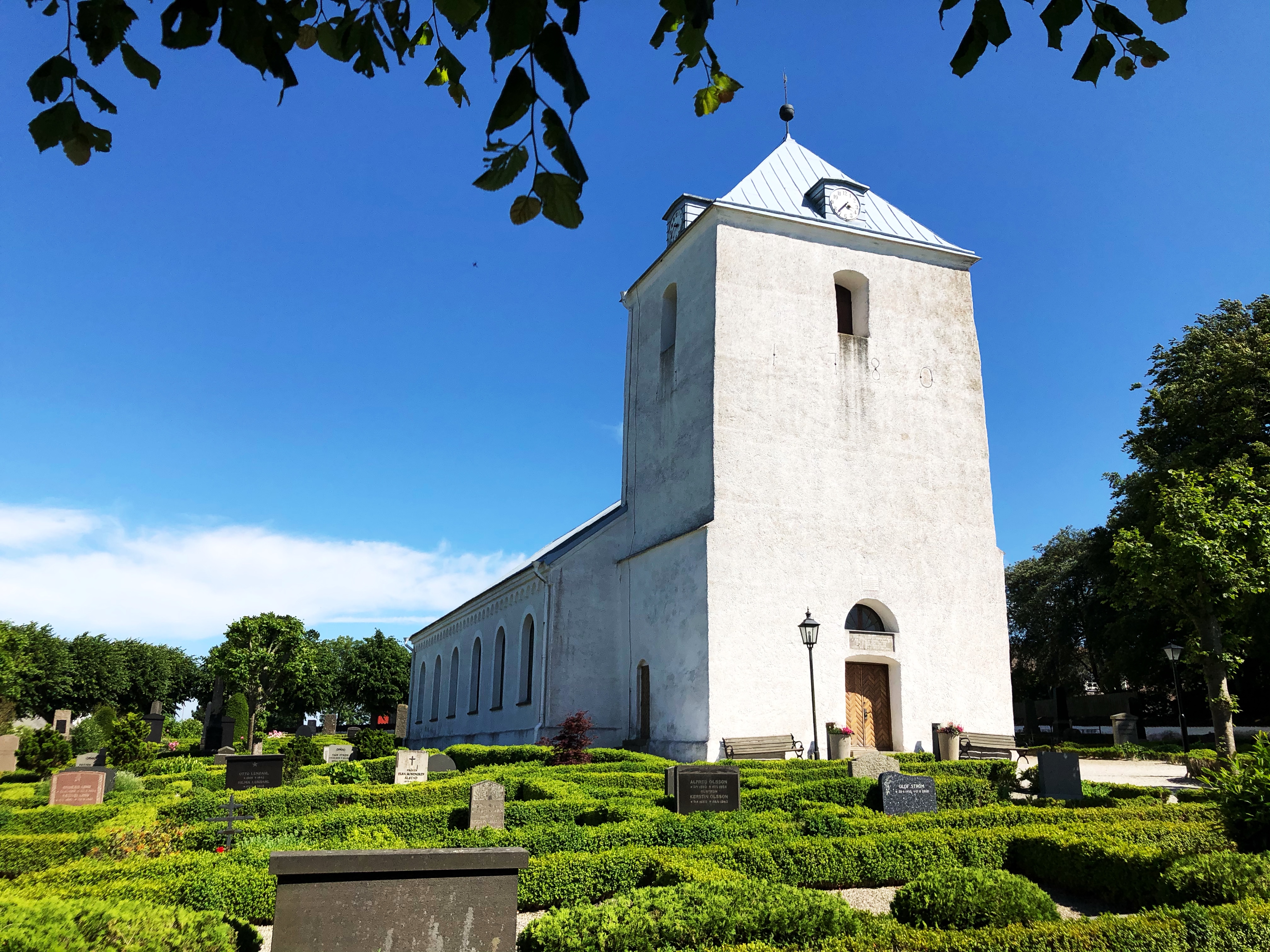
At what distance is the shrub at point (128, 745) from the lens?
20297 millimetres

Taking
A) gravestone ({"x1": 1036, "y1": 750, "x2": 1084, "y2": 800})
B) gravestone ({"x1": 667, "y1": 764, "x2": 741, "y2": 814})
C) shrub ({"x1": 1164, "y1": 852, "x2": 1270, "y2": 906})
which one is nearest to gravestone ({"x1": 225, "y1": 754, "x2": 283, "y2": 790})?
gravestone ({"x1": 667, "y1": 764, "x2": 741, "y2": 814})

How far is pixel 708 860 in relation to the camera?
765 cm

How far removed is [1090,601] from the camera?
34938mm

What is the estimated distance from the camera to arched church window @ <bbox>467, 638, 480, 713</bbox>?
28953mm

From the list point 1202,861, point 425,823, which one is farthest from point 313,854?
point 1202,861

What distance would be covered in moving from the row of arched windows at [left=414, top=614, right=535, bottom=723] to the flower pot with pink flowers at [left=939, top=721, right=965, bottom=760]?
392 inches

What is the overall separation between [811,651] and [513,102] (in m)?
15.5

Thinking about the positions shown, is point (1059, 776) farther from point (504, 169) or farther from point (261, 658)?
point (261, 658)

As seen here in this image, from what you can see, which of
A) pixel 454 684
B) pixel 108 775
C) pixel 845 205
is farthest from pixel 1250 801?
pixel 454 684

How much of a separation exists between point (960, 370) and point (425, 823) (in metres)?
16.6

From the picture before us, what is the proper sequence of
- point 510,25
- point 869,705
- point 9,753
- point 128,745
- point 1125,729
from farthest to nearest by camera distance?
point 1125,729, point 9,753, point 128,745, point 869,705, point 510,25

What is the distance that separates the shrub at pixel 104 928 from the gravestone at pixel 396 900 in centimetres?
43

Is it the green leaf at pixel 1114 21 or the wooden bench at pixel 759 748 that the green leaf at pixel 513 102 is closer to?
the green leaf at pixel 1114 21

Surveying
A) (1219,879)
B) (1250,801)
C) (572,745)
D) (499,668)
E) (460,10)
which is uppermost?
(460,10)
